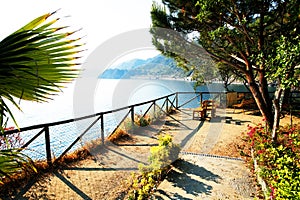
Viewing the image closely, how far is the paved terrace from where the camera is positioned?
3242 millimetres

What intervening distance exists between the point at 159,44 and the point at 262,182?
6.27 metres

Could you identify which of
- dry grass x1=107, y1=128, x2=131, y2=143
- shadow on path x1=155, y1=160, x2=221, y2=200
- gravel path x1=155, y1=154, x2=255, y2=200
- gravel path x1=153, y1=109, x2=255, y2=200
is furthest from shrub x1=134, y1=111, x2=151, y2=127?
shadow on path x1=155, y1=160, x2=221, y2=200

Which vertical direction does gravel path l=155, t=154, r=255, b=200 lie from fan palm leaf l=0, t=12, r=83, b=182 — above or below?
below

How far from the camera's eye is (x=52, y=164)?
14.1ft

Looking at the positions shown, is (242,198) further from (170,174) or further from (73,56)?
(73,56)

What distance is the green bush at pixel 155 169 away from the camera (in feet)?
10.7

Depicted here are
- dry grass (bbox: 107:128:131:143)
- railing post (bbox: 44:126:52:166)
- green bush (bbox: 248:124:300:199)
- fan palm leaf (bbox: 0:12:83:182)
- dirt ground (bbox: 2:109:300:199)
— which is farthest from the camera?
dry grass (bbox: 107:128:131:143)

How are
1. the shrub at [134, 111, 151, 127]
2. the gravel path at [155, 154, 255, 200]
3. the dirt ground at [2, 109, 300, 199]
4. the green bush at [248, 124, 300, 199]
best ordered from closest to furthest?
the green bush at [248, 124, 300, 199] < the gravel path at [155, 154, 255, 200] < the dirt ground at [2, 109, 300, 199] < the shrub at [134, 111, 151, 127]

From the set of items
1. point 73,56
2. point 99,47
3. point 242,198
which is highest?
point 99,47

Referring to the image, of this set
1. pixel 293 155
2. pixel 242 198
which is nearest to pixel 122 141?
pixel 242 198

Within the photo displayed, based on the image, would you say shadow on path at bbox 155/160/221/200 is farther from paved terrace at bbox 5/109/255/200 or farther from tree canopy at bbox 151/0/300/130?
tree canopy at bbox 151/0/300/130

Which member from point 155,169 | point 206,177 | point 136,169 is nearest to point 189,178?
point 206,177

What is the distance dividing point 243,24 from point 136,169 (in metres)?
4.51

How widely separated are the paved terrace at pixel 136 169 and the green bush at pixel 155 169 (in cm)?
15
